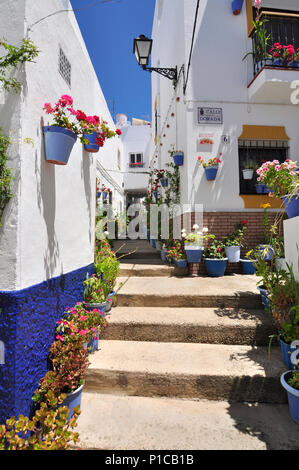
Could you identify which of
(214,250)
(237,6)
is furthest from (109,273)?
(237,6)

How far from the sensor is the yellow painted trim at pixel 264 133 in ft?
17.3

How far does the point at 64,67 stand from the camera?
9.37 feet

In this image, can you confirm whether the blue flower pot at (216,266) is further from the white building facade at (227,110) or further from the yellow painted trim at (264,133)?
the yellow painted trim at (264,133)

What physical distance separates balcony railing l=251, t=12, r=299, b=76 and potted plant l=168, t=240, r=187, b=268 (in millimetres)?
4015

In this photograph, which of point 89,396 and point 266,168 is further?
point 266,168

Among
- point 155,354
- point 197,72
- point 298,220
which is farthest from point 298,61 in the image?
point 155,354

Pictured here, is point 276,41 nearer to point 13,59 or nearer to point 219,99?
point 219,99

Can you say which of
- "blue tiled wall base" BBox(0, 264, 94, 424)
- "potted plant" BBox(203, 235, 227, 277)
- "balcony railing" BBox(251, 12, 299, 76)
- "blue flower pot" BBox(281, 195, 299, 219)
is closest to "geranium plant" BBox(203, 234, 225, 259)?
"potted plant" BBox(203, 235, 227, 277)

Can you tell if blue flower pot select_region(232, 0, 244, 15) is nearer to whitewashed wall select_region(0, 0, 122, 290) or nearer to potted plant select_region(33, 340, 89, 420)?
→ whitewashed wall select_region(0, 0, 122, 290)

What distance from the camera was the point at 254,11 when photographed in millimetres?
5418

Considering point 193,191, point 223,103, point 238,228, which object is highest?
point 223,103

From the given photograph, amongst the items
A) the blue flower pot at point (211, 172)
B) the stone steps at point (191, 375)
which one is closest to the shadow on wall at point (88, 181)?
the stone steps at point (191, 375)

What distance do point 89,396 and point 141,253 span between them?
4.31 m

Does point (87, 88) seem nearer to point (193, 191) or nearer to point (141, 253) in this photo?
point (193, 191)
